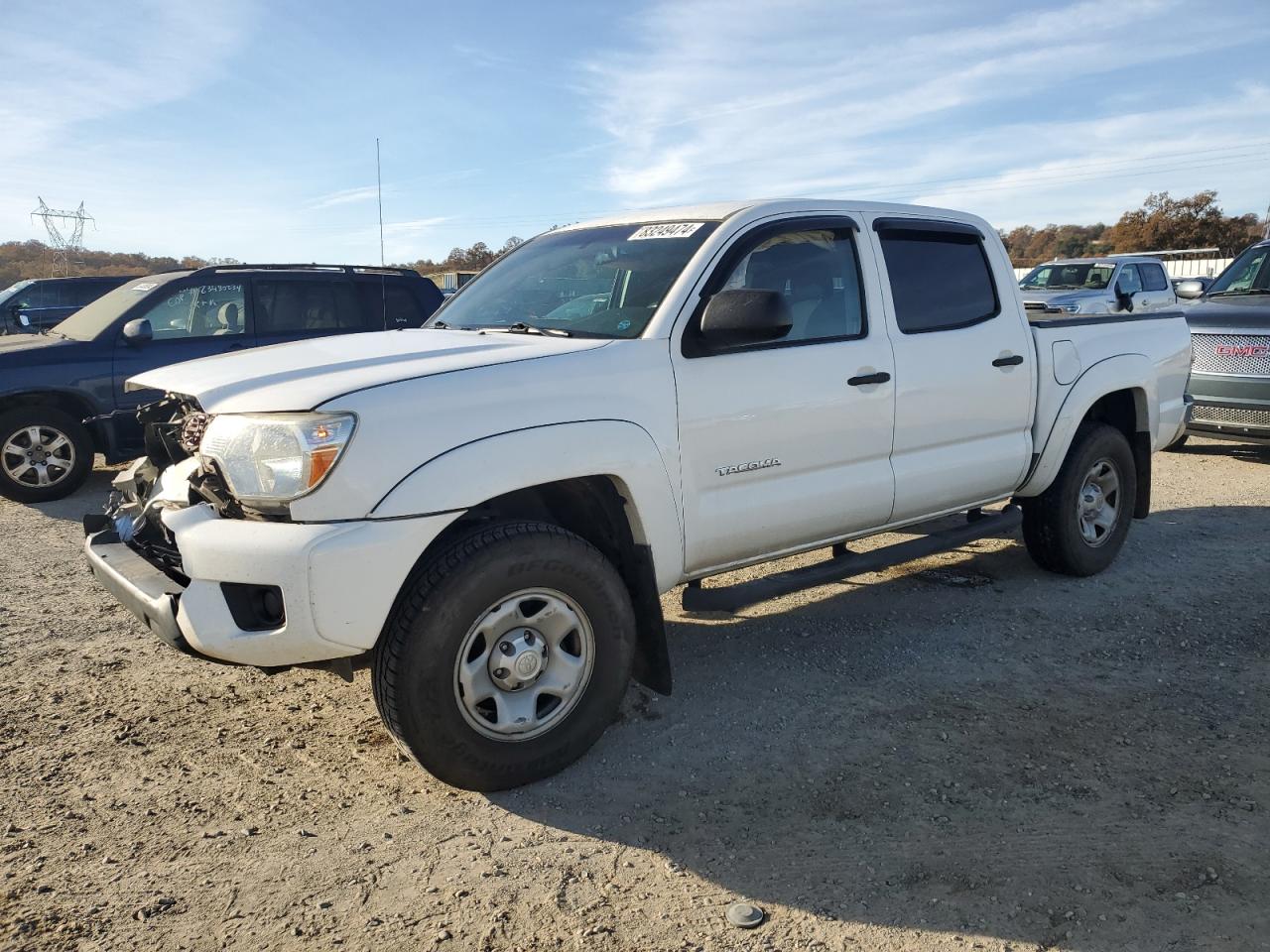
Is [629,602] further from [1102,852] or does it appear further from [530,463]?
[1102,852]

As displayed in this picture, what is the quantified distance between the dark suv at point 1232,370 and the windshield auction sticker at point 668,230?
19.7 feet

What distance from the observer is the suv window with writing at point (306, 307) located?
875cm

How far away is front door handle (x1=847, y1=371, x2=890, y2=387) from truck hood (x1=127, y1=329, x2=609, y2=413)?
1.16 metres

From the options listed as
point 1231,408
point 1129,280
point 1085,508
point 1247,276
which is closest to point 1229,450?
point 1231,408

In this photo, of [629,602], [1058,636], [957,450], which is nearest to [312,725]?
[629,602]

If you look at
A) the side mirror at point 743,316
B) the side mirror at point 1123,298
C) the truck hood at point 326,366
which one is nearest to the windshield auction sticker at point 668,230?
the side mirror at point 743,316

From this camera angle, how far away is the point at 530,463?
3.17 metres

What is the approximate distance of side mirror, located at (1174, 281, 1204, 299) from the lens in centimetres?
974

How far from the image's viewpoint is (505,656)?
3.21 metres

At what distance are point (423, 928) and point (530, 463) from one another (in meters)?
1.38

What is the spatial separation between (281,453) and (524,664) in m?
1.03

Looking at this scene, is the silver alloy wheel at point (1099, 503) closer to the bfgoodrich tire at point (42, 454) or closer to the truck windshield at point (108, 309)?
the bfgoodrich tire at point (42, 454)

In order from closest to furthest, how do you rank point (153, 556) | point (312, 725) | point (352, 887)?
point (352, 887) < point (153, 556) < point (312, 725)

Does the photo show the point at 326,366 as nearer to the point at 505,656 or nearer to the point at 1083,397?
the point at 505,656
